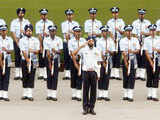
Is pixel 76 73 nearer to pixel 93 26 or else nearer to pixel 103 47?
pixel 103 47

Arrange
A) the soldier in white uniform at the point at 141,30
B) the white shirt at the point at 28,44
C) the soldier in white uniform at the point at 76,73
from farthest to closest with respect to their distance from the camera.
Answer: the soldier in white uniform at the point at 141,30 < the soldier in white uniform at the point at 76,73 < the white shirt at the point at 28,44

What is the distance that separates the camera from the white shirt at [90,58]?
17422 millimetres

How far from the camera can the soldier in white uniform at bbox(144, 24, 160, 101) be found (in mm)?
19250

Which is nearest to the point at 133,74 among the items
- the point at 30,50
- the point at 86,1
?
the point at 30,50

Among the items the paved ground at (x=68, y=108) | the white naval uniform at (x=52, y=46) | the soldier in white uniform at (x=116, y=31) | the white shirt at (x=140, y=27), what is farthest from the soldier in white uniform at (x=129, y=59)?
the white shirt at (x=140, y=27)

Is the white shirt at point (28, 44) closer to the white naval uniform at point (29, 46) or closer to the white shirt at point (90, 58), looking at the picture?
the white naval uniform at point (29, 46)

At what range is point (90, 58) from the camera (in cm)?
1744

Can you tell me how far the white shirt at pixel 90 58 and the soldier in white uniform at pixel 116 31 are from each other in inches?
163

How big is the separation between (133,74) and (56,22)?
5653 millimetres

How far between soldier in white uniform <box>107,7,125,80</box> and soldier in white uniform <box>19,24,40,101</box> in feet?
11.3

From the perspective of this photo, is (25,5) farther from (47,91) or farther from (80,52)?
(80,52)

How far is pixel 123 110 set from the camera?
1798 centimetres

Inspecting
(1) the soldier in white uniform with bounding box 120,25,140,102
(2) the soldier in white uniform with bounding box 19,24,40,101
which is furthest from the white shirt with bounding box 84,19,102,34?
(2) the soldier in white uniform with bounding box 19,24,40,101

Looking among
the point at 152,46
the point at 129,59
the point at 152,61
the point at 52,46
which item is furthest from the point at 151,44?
the point at 52,46
